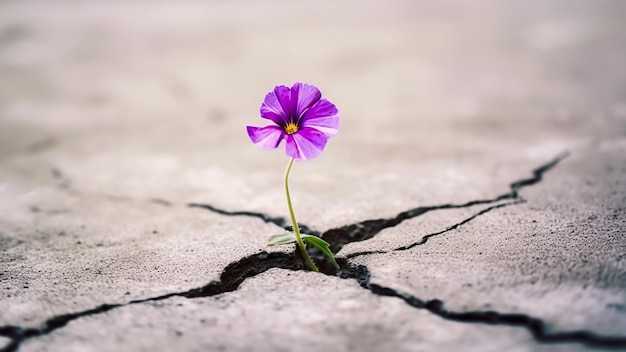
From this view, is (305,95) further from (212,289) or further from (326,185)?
(326,185)

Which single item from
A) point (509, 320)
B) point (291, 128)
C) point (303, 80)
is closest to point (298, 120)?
point (291, 128)

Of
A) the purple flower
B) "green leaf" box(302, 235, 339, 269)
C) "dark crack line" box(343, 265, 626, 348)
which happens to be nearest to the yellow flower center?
the purple flower

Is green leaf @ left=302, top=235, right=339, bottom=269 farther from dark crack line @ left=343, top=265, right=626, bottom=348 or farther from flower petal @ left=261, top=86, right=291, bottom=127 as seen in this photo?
flower petal @ left=261, top=86, right=291, bottom=127

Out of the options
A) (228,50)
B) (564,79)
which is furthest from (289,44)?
(564,79)

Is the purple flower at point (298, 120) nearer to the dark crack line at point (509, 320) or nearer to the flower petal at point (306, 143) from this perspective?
the flower petal at point (306, 143)

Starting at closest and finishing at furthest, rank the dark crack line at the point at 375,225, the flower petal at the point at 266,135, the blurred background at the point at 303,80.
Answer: the flower petal at the point at 266,135
the dark crack line at the point at 375,225
the blurred background at the point at 303,80

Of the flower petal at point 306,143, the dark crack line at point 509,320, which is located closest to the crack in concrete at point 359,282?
the dark crack line at point 509,320
